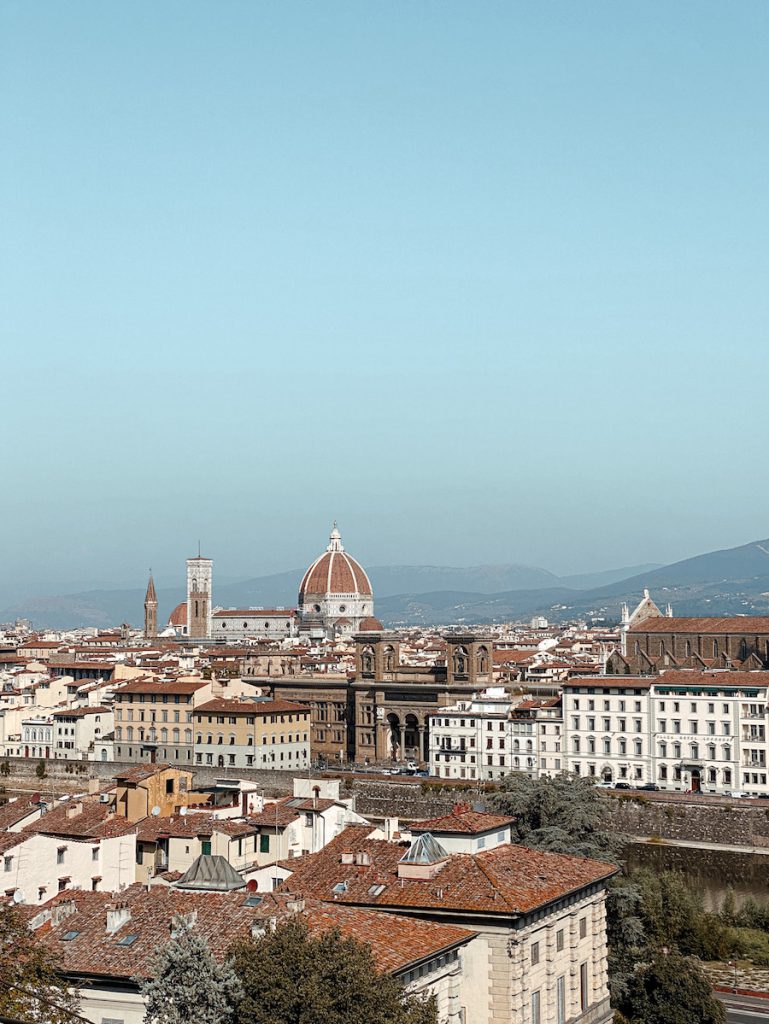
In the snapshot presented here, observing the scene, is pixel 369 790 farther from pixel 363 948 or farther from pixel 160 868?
pixel 363 948

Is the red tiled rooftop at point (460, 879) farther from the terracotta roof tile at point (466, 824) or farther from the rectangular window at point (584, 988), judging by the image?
the rectangular window at point (584, 988)

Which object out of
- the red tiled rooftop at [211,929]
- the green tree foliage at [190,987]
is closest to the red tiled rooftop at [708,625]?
the red tiled rooftop at [211,929]

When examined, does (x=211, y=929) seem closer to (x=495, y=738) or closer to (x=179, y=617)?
(x=495, y=738)

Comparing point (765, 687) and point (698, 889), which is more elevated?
point (765, 687)

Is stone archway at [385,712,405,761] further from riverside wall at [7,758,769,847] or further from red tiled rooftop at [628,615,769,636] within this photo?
red tiled rooftop at [628,615,769,636]

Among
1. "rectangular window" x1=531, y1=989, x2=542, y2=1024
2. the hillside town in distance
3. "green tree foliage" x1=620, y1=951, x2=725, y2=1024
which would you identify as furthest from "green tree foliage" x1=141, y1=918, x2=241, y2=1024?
"green tree foliage" x1=620, y1=951, x2=725, y2=1024

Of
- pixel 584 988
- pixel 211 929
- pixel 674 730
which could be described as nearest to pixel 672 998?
pixel 584 988

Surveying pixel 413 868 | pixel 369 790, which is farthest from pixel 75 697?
pixel 413 868
